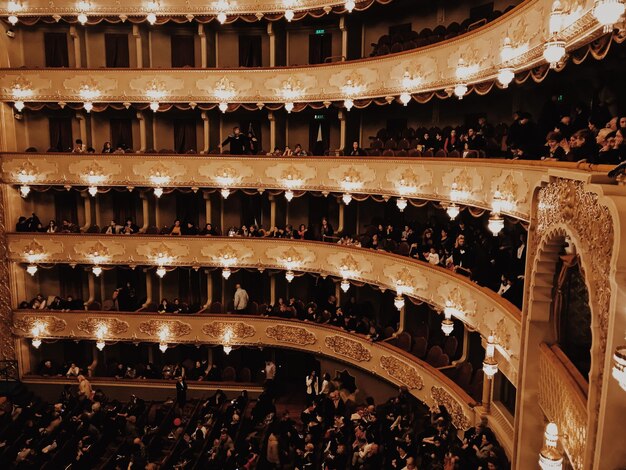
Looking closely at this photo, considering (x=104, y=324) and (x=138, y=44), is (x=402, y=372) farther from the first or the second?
(x=138, y=44)

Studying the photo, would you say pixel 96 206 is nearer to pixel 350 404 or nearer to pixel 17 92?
pixel 17 92

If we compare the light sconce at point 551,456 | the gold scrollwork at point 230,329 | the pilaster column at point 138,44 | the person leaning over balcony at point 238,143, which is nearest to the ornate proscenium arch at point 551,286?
the light sconce at point 551,456

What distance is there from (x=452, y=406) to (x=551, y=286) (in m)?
6.13

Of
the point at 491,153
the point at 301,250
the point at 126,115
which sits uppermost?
the point at 126,115

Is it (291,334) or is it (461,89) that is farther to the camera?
(291,334)

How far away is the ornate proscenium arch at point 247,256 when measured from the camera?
52.1ft

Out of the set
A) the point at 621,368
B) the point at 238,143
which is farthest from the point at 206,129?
the point at 621,368

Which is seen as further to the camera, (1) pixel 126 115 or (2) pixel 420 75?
(1) pixel 126 115

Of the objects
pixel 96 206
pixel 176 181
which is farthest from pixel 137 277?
pixel 176 181

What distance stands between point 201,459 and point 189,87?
42.6 feet

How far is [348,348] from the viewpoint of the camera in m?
18.3

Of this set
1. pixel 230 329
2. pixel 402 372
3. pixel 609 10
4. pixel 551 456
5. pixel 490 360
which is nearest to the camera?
pixel 609 10

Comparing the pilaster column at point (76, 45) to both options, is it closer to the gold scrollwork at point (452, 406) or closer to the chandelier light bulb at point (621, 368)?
the gold scrollwork at point (452, 406)

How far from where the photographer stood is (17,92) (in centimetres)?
2062
